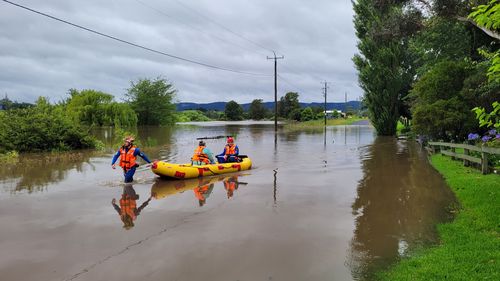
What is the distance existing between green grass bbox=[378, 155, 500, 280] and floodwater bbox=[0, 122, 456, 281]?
40 centimetres

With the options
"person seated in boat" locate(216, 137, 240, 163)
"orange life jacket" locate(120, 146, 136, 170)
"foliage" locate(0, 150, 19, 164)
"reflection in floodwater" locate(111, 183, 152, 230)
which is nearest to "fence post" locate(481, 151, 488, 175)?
"person seated in boat" locate(216, 137, 240, 163)

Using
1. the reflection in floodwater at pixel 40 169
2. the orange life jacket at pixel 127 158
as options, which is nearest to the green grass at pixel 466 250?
the orange life jacket at pixel 127 158

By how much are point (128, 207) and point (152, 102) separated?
2499 inches

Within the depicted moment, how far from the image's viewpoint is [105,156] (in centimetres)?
2295

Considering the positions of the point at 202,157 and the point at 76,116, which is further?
the point at 76,116

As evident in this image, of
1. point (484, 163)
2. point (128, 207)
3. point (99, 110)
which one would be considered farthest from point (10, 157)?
point (99, 110)

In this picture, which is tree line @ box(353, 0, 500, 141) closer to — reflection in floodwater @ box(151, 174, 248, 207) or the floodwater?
the floodwater

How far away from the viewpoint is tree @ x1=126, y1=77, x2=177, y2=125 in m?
71.4

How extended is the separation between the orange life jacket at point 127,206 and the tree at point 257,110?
481 ft

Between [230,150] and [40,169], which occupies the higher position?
[230,150]

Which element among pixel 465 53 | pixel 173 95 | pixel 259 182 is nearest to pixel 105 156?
pixel 259 182

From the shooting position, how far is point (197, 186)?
13750 mm

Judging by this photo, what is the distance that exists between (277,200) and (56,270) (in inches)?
250

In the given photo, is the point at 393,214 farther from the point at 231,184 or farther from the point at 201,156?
the point at 201,156
